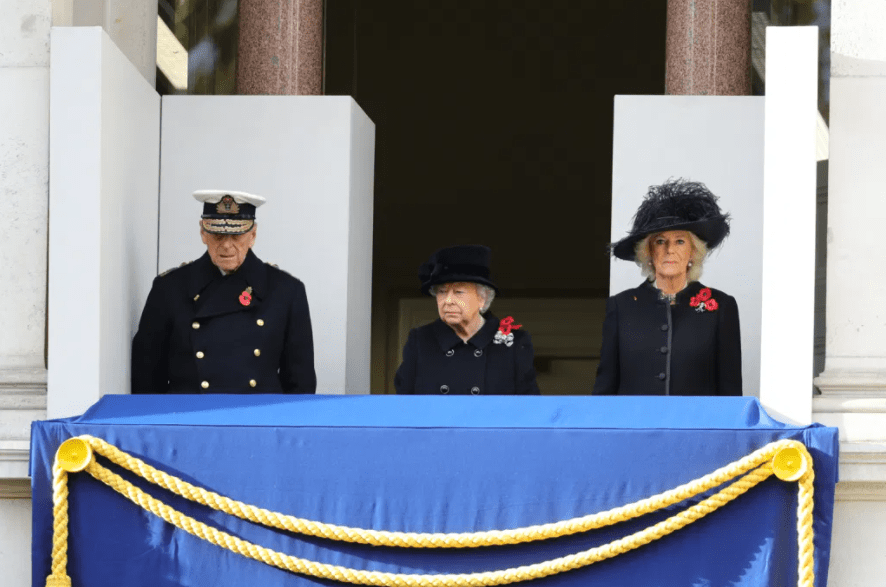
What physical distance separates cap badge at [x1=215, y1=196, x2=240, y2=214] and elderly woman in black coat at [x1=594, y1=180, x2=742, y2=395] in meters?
1.82

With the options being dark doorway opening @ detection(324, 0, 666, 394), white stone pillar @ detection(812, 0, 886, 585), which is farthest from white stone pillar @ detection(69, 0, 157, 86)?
dark doorway opening @ detection(324, 0, 666, 394)

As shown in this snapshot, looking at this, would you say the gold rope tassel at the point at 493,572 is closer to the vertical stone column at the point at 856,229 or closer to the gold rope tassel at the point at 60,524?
the gold rope tassel at the point at 60,524

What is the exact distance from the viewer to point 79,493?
6.25m

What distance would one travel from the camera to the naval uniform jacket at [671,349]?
23.5 ft

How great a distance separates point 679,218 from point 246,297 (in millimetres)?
2071

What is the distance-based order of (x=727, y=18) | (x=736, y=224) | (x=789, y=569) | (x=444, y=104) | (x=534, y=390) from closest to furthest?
(x=789, y=569) < (x=534, y=390) < (x=736, y=224) < (x=727, y=18) < (x=444, y=104)

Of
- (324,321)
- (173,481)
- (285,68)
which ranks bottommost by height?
(173,481)

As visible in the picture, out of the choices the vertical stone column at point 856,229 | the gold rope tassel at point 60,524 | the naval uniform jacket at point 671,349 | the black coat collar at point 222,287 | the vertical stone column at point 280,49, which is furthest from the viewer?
the vertical stone column at point 280,49

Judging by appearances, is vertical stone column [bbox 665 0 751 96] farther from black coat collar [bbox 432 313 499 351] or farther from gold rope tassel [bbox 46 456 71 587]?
gold rope tassel [bbox 46 456 71 587]

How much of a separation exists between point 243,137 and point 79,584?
333 cm

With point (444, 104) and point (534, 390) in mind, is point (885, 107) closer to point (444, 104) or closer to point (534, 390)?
point (534, 390)

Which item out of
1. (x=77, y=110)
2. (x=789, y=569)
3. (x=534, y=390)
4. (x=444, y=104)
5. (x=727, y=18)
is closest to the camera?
(x=789, y=569)

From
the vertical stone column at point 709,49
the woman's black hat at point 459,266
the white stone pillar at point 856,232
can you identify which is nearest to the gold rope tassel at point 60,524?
the woman's black hat at point 459,266

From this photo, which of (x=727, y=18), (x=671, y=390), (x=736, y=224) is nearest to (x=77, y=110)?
(x=671, y=390)
